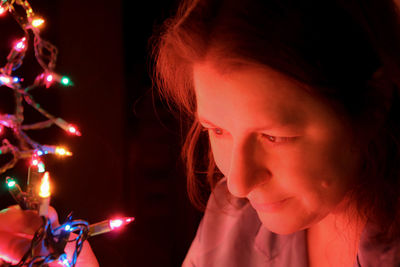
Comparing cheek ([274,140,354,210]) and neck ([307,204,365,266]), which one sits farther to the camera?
neck ([307,204,365,266])

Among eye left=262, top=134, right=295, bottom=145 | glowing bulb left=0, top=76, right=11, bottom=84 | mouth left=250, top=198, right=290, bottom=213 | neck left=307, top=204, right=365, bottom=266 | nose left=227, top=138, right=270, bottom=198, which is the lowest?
neck left=307, top=204, right=365, bottom=266

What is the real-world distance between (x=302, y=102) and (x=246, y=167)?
0.13 metres

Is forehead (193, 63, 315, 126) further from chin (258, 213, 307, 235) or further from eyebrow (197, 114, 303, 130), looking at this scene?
chin (258, 213, 307, 235)

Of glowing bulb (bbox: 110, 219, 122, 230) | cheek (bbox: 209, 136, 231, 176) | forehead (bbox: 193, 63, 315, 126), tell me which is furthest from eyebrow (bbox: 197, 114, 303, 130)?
glowing bulb (bbox: 110, 219, 122, 230)

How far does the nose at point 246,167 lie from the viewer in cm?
57

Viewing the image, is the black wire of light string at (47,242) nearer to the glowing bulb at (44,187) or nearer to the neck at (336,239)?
the glowing bulb at (44,187)

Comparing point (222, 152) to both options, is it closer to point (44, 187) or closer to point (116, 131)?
Answer: point (44, 187)

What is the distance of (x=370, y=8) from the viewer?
0.54m

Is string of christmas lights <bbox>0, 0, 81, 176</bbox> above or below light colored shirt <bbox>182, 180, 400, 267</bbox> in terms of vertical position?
above

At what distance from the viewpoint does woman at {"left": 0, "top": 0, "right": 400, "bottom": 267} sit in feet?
1.66

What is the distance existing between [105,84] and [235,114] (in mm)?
625

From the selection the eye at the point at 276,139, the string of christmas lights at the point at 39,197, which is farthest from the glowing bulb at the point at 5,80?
the eye at the point at 276,139

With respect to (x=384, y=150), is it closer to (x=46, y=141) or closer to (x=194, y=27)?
(x=194, y=27)

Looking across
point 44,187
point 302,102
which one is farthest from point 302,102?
point 44,187
